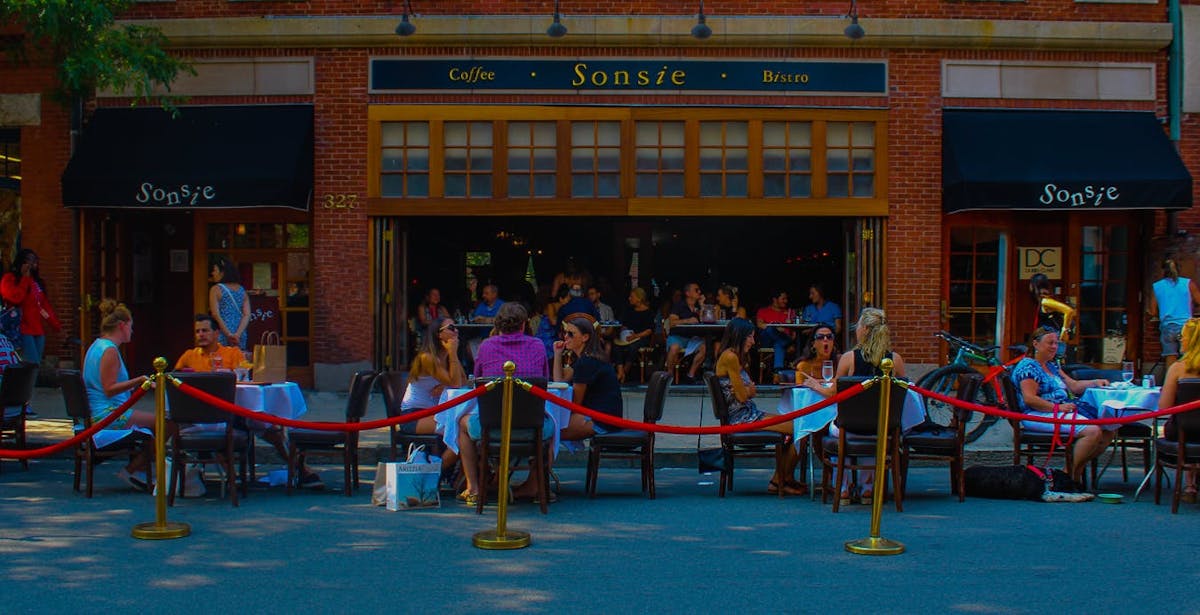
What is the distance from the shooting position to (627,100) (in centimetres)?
1623

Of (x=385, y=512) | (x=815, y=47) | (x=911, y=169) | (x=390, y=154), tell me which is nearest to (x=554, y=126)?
(x=390, y=154)

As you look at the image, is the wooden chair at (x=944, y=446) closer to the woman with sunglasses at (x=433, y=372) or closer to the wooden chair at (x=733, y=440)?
the wooden chair at (x=733, y=440)

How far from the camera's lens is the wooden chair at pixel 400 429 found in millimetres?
9766

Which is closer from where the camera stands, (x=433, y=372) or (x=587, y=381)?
(x=587, y=381)

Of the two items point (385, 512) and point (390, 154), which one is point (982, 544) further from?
point (390, 154)

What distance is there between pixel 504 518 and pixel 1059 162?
35.8 ft

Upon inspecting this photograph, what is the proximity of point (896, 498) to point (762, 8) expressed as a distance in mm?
9012

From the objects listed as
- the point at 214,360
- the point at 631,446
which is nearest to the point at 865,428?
the point at 631,446

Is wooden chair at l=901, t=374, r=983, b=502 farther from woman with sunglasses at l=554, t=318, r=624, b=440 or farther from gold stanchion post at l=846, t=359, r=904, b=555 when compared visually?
woman with sunglasses at l=554, t=318, r=624, b=440

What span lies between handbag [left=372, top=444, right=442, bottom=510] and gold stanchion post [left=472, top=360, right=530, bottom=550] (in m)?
1.16

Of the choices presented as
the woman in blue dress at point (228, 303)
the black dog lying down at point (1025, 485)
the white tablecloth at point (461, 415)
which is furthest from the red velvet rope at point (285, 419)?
the woman in blue dress at point (228, 303)

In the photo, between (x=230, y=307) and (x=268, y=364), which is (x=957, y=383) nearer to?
(x=268, y=364)

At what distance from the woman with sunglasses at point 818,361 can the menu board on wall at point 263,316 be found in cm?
904

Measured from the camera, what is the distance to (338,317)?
16.3m
